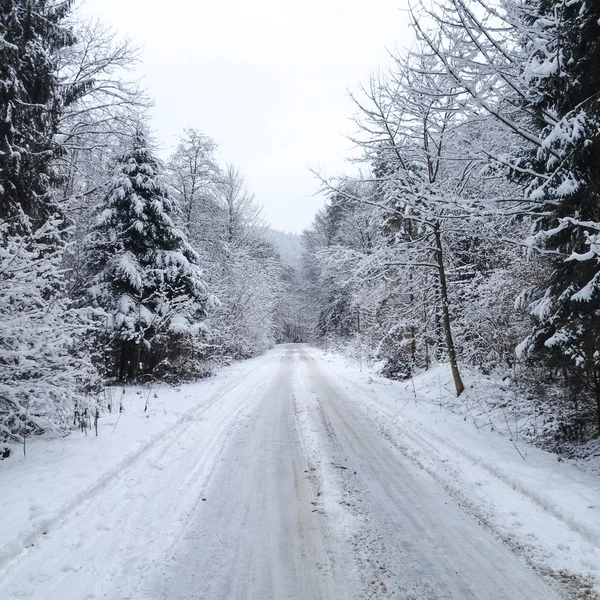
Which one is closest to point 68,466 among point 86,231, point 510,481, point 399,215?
point 510,481

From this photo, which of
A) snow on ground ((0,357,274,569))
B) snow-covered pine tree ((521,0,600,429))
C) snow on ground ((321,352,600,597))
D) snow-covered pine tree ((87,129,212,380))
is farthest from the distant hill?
snow-covered pine tree ((521,0,600,429))

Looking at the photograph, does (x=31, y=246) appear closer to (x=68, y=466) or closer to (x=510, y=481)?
(x=68, y=466)

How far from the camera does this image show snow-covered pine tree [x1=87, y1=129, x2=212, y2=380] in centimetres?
1172

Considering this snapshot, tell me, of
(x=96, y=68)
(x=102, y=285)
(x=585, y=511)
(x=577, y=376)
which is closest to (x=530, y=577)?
(x=585, y=511)

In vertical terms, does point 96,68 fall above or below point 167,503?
above

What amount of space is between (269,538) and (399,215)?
363 inches

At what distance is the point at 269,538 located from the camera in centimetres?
355

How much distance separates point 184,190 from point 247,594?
19183 mm

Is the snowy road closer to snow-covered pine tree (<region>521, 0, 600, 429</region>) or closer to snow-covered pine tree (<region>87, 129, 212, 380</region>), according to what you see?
snow-covered pine tree (<region>521, 0, 600, 429</region>)

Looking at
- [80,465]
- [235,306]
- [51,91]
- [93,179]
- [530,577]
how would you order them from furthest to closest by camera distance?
[235,306], [93,179], [51,91], [80,465], [530,577]

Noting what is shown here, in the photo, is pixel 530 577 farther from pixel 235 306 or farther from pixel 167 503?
pixel 235 306

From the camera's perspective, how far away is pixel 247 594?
2.81 m

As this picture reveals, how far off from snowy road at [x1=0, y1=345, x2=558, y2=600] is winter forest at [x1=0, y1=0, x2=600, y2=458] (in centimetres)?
242

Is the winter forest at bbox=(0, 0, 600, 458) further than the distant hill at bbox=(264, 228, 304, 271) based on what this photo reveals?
No
